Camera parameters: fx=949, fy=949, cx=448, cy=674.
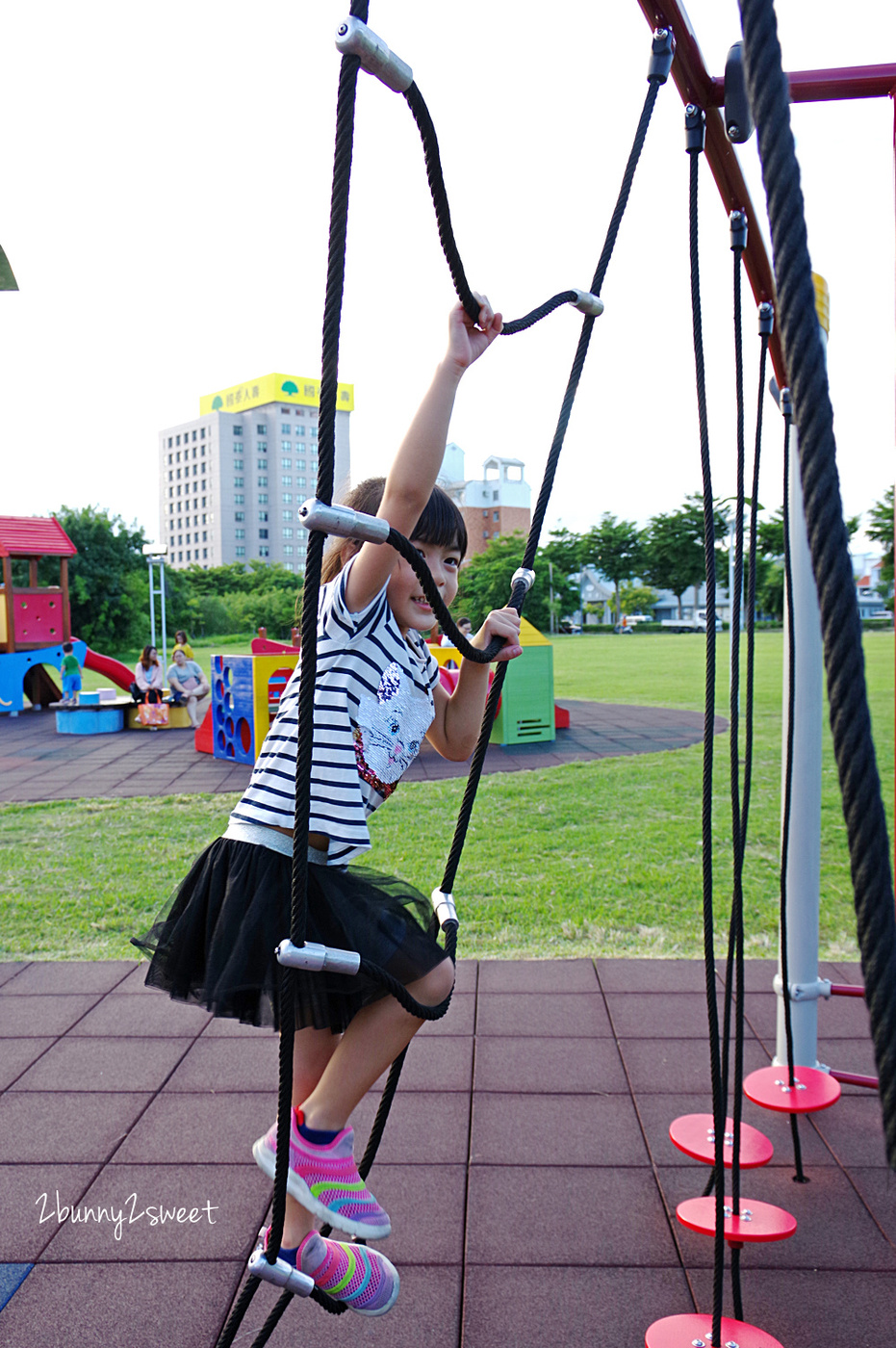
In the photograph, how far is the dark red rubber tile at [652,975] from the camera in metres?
3.11

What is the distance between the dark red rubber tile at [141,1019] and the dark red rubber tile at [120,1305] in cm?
103

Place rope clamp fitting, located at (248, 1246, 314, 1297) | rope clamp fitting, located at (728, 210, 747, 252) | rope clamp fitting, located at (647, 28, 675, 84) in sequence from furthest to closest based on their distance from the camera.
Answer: rope clamp fitting, located at (728, 210, 747, 252), rope clamp fitting, located at (647, 28, 675, 84), rope clamp fitting, located at (248, 1246, 314, 1297)

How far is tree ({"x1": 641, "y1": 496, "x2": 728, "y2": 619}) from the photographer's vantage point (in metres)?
55.8

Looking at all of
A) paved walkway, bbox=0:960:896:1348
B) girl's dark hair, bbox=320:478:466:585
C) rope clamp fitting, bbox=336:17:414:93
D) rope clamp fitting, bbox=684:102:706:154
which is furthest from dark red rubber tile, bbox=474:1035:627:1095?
rope clamp fitting, bbox=336:17:414:93

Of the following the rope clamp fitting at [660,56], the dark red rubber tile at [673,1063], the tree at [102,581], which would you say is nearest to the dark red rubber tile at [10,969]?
the dark red rubber tile at [673,1063]

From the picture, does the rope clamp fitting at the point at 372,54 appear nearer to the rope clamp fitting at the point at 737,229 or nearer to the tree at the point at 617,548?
the rope clamp fitting at the point at 737,229

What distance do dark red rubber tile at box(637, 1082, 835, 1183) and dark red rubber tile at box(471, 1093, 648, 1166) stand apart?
4 cm

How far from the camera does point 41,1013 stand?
296 cm

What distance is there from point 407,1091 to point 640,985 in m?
1.00

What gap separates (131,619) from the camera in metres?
31.5

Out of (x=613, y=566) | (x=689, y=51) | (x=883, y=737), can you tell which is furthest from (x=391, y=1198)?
(x=613, y=566)

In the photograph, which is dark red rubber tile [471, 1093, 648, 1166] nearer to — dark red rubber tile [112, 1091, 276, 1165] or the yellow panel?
dark red rubber tile [112, 1091, 276, 1165]

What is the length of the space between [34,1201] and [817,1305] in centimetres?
157

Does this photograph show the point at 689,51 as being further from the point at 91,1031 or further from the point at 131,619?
→ the point at 131,619
